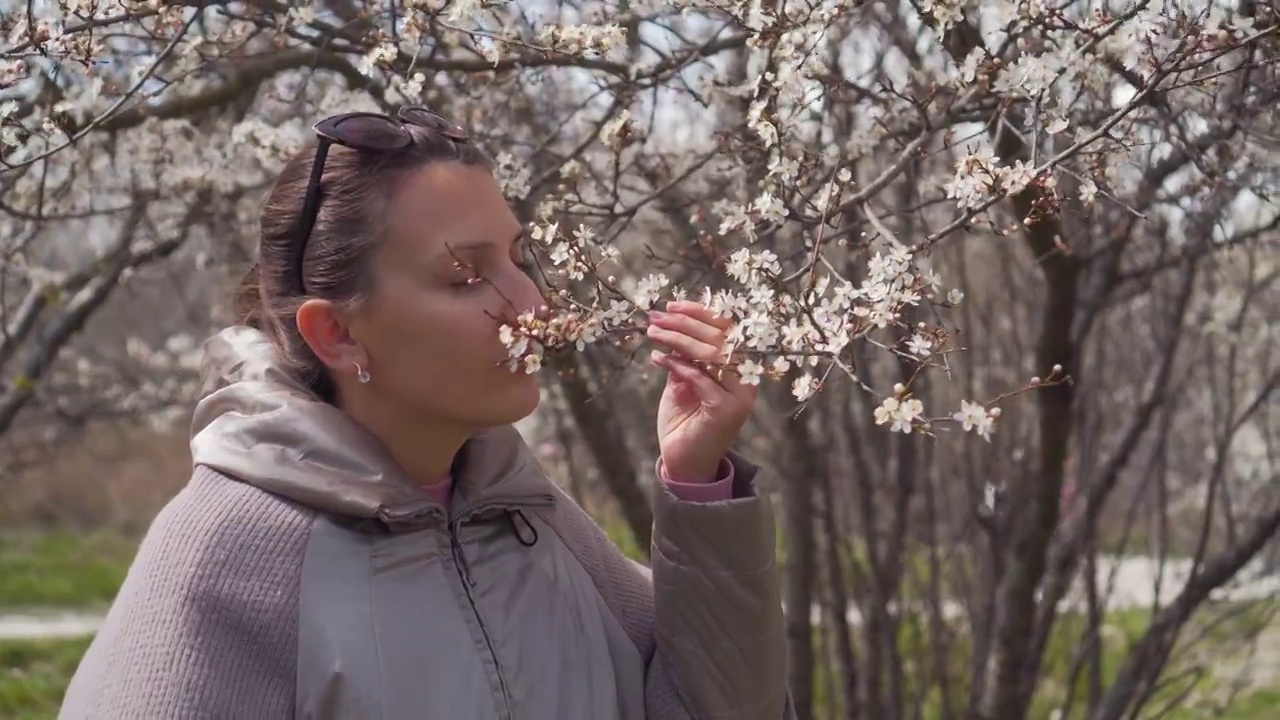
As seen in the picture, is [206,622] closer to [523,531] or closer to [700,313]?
[523,531]

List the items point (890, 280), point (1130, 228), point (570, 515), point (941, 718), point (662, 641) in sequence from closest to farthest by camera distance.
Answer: point (890, 280)
point (662, 641)
point (570, 515)
point (1130, 228)
point (941, 718)

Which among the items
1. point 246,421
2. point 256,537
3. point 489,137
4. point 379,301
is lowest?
point 256,537

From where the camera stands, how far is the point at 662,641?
5.61 ft

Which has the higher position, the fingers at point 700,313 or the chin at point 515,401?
the fingers at point 700,313

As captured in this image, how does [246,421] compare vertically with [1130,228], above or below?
below

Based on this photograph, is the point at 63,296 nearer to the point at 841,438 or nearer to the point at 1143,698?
the point at 841,438

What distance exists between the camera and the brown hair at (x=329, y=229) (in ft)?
5.26

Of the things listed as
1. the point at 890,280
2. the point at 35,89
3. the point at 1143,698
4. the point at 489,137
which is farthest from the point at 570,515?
the point at 1143,698

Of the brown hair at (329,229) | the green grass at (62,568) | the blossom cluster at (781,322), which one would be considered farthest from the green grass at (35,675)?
the blossom cluster at (781,322)

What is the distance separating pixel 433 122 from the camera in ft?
5.55

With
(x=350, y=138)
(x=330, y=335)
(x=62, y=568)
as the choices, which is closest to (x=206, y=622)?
(x=330, y=335)

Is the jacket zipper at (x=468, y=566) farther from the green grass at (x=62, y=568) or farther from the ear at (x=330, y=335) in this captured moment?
the green grass at (x=62, y=568)

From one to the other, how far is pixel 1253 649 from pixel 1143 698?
52.3 inches

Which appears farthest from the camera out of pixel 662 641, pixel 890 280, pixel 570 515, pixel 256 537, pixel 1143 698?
pixel 1143 698
